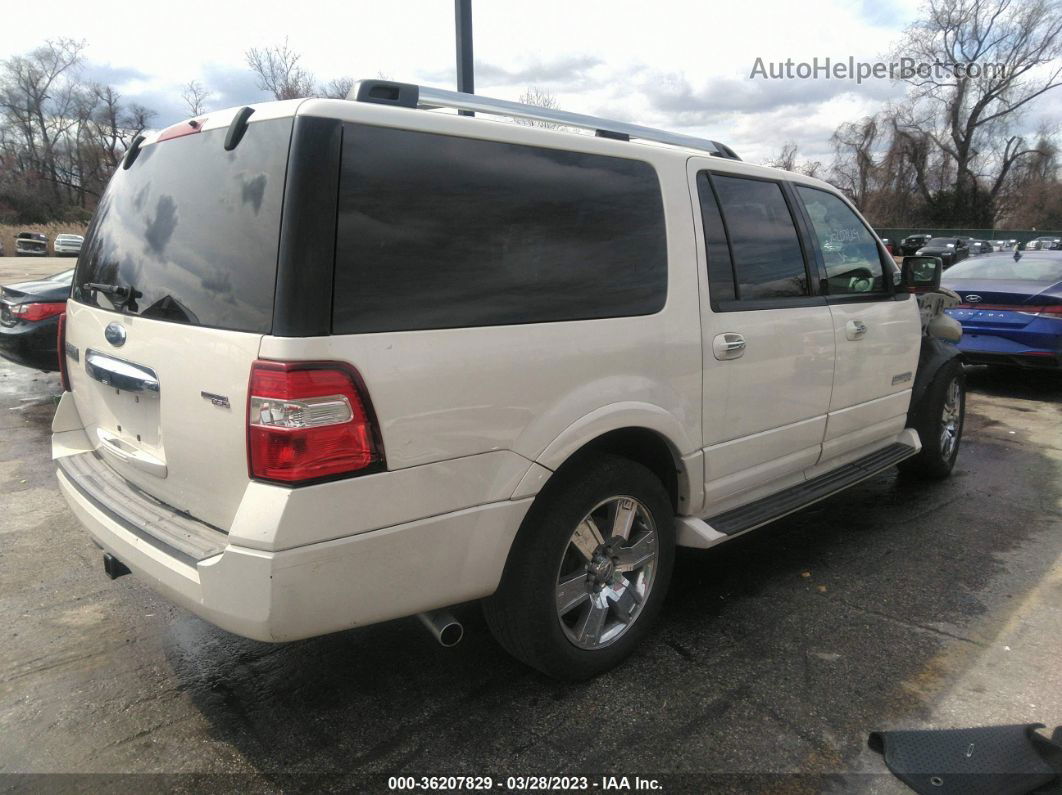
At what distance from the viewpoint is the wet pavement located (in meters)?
2.39

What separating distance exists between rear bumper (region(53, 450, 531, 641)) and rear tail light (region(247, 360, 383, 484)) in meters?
0.22

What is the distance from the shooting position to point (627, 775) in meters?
2.34

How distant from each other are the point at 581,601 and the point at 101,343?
1987 millimetres

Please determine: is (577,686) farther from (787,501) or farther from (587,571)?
(787,501)

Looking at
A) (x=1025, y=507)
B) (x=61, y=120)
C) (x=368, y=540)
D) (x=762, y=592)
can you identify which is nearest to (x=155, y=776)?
(x=368, y=540)

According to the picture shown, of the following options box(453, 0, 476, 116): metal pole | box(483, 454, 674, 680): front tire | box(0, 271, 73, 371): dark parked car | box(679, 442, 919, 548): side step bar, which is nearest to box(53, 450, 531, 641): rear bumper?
box(483, 454, 674, 680): front tire

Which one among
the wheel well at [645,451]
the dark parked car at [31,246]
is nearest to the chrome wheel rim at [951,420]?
the wheel well at [645,451]

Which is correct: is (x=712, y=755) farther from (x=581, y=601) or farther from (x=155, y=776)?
(x=155, y=776)

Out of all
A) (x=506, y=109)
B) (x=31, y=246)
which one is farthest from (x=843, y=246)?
(x=31, y=246)

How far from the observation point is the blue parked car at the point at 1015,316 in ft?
24.7

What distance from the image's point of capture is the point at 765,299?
3.34 meters

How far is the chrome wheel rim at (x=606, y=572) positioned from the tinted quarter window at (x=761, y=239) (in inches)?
44.0

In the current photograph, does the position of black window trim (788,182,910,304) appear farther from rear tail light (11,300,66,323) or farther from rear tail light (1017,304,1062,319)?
rear tail light (11,300,66,323)

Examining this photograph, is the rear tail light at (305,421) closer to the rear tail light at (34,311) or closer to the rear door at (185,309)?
the rear door at (185,309)
